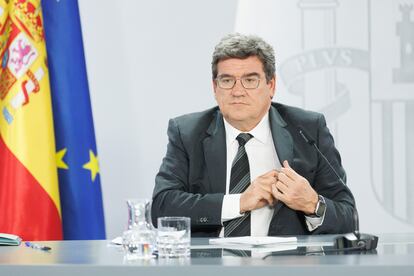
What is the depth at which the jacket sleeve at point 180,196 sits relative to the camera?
289 centimetres

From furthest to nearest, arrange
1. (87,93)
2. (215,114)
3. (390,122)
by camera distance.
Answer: (390,122), (87,93), (215,114)

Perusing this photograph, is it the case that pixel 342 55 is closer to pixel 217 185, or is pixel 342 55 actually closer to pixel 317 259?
pixel 217 185

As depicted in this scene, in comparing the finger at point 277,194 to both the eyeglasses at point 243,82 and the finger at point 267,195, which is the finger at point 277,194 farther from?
the eyeglasses at point 243,82

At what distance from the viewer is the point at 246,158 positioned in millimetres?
3078

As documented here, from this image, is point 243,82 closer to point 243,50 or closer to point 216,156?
point 243,50

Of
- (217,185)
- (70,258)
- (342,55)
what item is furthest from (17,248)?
(342,55)

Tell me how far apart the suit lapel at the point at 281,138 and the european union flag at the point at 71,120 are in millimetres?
1156

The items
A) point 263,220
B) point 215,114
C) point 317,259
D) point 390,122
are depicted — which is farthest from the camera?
point 390,122

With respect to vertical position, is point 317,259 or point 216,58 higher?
point 216,58

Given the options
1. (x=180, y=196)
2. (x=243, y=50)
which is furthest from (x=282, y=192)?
(x=243, y=50)

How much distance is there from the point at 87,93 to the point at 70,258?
1833 millimetres

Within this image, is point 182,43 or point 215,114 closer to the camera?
point 215,114

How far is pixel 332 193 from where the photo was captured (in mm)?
3102

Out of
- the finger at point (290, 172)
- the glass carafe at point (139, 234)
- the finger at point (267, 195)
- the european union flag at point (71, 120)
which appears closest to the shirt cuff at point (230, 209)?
the finger at point (267, 195)
